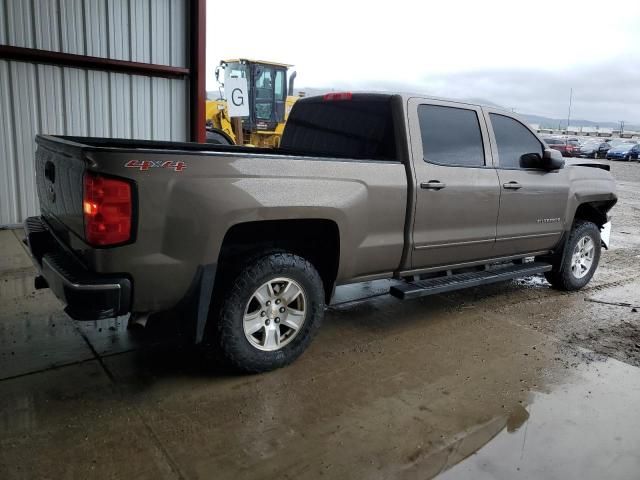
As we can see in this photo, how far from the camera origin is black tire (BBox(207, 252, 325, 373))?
3477mm

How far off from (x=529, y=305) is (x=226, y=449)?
3.77m

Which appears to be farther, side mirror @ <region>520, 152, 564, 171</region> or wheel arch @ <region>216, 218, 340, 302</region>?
side mirror @ <region>520, 152, 564, 171</region>

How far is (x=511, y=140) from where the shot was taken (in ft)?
17.2

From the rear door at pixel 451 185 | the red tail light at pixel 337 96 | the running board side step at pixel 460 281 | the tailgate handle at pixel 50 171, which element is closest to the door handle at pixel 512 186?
the rear door at pixel 451 185

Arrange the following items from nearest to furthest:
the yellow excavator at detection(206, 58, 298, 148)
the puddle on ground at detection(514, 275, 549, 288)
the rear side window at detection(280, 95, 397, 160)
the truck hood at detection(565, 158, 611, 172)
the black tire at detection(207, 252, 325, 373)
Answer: the black tire at detection(207, 252, 325, 373)
the rear side window at detection(280, 95, 397, 160)
the truck hood at detection(565, 158, 611, 172)
the puddle on ground at detection(514, 275, 549, 288)
the yellow excavator at detection(206, 58, 298, 148)

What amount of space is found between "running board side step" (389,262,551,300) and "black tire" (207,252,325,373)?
2.69 ft

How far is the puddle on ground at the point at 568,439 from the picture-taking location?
286 centimetres

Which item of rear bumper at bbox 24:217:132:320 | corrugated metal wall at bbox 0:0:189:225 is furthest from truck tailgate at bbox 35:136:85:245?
corrugated metal wall at bbox 0:0:189:225

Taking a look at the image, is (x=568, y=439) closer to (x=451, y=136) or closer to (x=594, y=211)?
(x=451, y=136)

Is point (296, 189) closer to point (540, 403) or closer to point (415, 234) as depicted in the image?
point (415, 234)

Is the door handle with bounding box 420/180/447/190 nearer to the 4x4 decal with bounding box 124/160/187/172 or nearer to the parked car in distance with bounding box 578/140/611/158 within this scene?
the 4x4 decal with bounding box 124/160/187/172

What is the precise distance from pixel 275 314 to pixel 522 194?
2.74 metres

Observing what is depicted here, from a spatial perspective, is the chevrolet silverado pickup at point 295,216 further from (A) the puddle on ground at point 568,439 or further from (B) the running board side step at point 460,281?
(A) the puddle on ground at point 568,439

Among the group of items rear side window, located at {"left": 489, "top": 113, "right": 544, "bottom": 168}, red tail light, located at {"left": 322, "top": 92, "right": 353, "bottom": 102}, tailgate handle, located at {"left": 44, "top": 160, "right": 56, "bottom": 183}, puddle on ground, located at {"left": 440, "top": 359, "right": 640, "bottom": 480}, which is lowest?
puddle on ground, located at {"left": 440, "top": 359, "right": 640, "bottom": 480}
